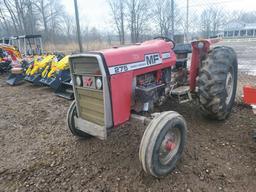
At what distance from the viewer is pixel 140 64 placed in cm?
290

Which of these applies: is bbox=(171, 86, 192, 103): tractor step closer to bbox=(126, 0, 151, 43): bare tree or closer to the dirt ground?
the dirt ground

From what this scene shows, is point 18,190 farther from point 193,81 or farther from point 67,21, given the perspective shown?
point 67,21

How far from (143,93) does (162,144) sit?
0.68 meters

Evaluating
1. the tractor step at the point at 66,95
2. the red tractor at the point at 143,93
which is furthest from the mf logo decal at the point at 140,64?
the tractor step at the point at 66,95

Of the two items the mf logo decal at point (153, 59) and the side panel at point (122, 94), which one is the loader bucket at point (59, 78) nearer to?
the mf logo decal at point (153, 59)

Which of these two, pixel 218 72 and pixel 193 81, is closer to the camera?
pixel 218 72

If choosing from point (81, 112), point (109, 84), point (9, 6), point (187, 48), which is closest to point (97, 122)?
point (81, 112)

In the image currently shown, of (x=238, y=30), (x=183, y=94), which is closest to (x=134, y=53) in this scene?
(x=183, y=94)

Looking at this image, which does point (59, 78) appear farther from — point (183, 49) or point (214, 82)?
point (214, 82)

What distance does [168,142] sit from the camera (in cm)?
272

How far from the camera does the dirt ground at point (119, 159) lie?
255 cm

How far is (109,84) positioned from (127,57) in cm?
44

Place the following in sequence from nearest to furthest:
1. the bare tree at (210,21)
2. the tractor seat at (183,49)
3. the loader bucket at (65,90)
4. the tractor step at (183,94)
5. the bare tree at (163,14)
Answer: the tractor step at (183,94) → the tractor seat at (183,49) → the loader bucket at (65,90) → the bare tree at (163,14) → the bare tree at (210,21)

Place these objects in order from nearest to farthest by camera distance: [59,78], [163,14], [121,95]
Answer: [121,95], [59,78], [163,14]
